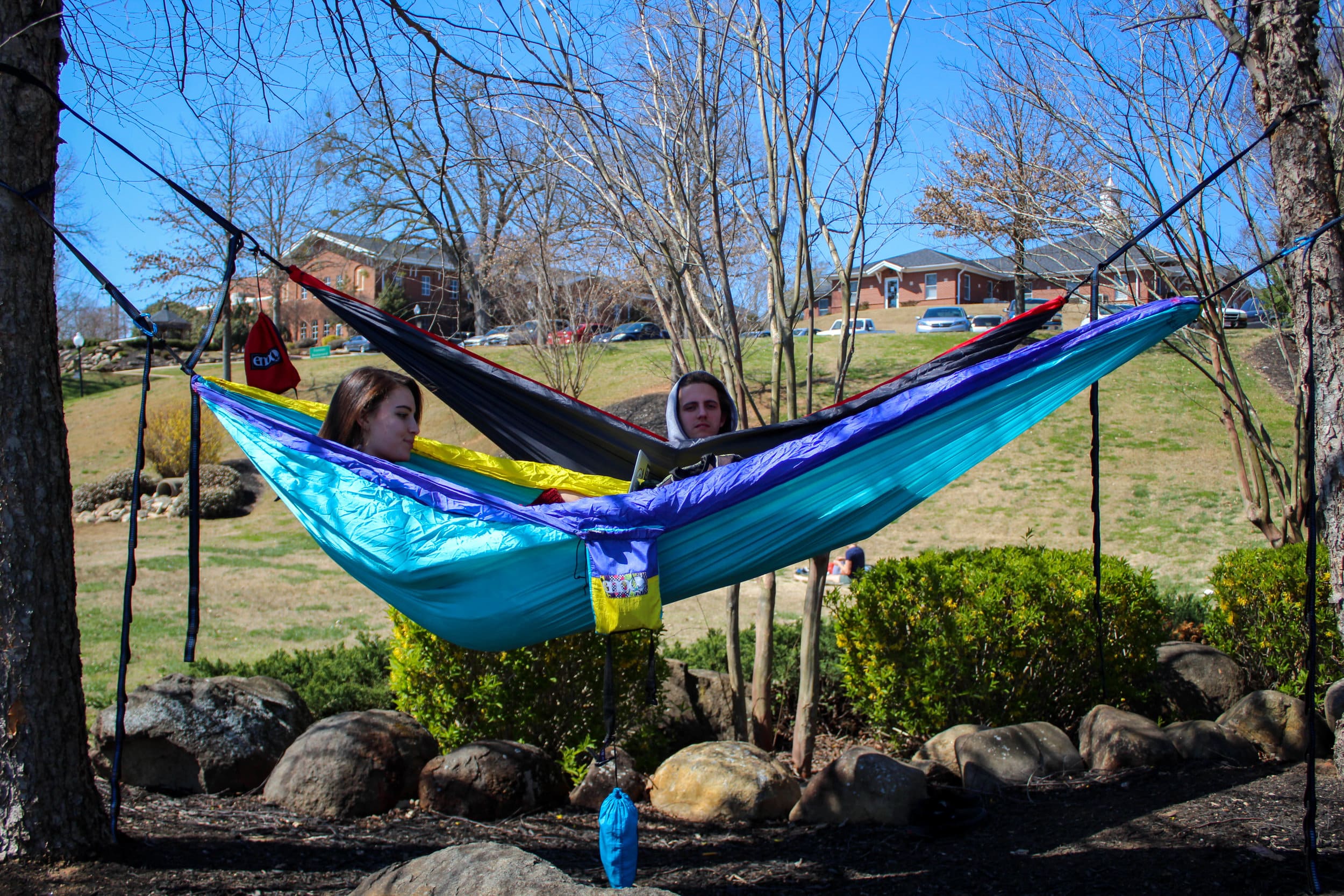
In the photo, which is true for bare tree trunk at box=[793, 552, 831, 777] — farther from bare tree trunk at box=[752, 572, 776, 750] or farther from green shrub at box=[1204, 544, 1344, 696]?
green shrub at box=[1204, 544, 1344, 696]

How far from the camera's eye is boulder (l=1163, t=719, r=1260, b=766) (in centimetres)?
362

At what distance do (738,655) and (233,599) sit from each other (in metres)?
5.58

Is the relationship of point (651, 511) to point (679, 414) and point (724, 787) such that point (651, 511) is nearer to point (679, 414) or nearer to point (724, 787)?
point (679, 414)

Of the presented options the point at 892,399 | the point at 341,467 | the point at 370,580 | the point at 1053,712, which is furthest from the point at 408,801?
the point at 1053,712

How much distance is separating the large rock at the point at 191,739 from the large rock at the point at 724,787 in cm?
144

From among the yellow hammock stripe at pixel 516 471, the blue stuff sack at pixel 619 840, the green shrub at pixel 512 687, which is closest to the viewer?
the blue stuff sack at pixel 619 840

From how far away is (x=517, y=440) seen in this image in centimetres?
349

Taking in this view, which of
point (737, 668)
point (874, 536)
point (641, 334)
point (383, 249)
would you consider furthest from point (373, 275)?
point (641, 334)

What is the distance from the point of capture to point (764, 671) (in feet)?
13.4

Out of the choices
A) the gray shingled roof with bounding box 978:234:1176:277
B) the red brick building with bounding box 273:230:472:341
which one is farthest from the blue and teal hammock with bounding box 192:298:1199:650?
the red brick building with bounding box 273:230:472:341

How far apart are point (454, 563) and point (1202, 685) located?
363cm

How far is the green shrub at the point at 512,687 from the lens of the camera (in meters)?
3.61

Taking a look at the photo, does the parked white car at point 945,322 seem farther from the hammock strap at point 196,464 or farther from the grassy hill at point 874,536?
the hammock strap at point 196,464

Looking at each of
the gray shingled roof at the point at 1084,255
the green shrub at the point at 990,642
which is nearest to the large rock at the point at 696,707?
the green shrub at the point at 990,642
